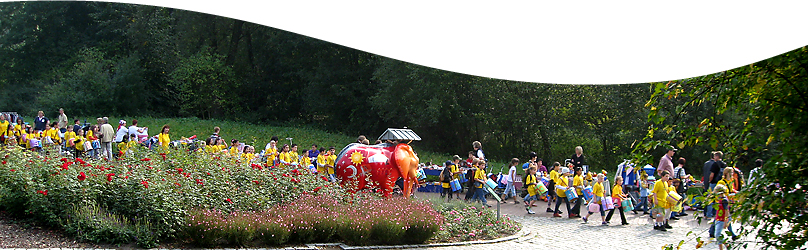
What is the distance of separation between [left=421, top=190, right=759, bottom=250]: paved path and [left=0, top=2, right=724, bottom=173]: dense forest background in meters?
16.2

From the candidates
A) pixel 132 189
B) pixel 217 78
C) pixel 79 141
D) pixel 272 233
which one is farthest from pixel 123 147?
pixel 217 78

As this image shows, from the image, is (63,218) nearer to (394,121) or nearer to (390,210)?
(390,210)

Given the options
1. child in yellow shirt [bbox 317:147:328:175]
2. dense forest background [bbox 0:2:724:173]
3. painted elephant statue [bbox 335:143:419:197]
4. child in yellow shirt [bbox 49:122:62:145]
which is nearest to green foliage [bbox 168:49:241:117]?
dense forest background [bbox 0:2:724:173]

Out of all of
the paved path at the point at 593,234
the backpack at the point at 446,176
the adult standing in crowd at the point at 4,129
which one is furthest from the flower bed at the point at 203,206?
the adult standing in crowd at the point at 4,129

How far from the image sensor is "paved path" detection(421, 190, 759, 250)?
10188mm

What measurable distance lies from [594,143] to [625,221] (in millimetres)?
15850

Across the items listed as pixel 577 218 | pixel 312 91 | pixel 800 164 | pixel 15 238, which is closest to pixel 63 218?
pixel 15 238

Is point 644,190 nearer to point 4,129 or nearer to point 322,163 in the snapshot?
point 322,163

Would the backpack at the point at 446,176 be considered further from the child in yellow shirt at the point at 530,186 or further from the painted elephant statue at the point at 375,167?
the painted elephant statue at the point at 375,167

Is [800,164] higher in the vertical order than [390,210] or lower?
higher

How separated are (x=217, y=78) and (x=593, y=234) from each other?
1330 inches

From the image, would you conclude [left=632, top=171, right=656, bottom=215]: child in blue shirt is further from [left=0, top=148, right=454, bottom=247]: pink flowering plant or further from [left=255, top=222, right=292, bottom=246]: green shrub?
[left=255, top=222, right=292, bottom=246]: green shrub

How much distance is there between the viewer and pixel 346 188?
1145cm

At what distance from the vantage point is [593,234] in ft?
37.4
